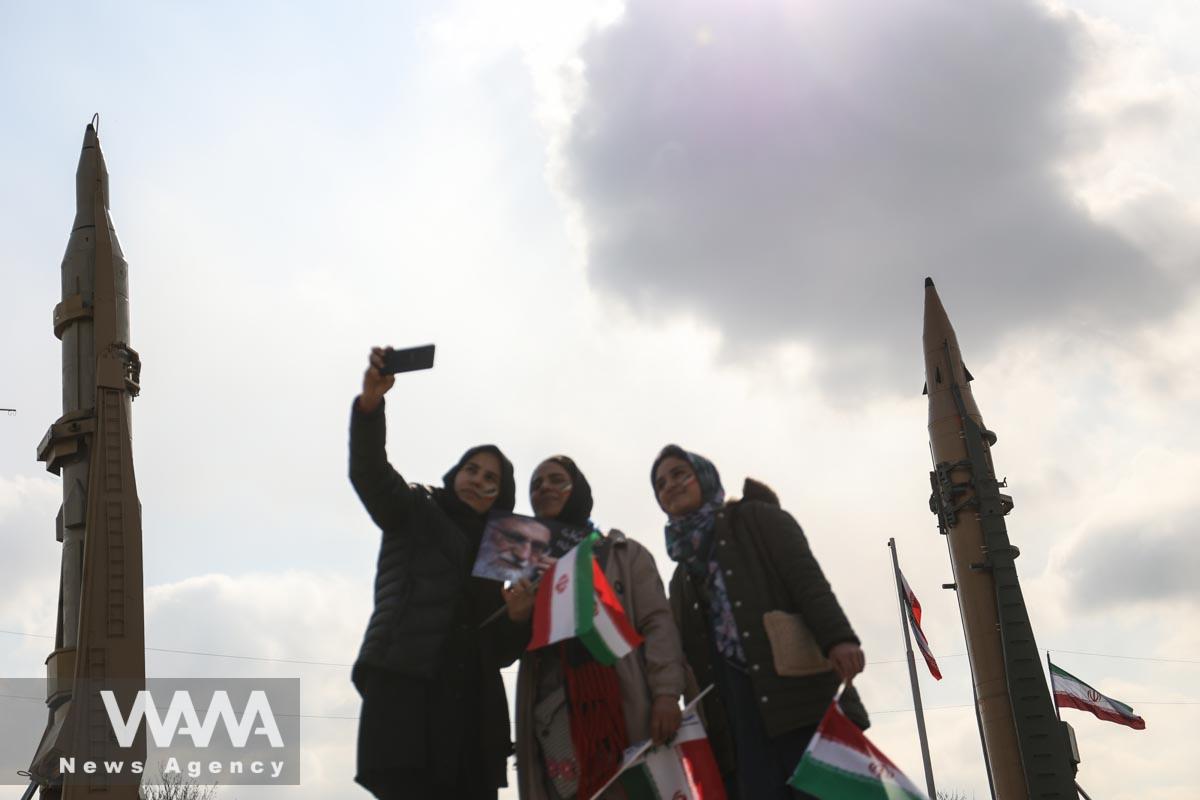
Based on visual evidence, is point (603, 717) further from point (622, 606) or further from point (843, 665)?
point (843, 665)

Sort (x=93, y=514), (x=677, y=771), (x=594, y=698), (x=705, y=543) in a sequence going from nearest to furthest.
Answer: (x=677, y=771) < (x=594, y=698) < (x=705, y=543) < (x=93, y=514)

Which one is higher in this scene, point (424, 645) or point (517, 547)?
point (517, 547)

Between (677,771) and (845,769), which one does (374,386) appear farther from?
(845,769)

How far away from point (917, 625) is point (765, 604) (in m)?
15.2

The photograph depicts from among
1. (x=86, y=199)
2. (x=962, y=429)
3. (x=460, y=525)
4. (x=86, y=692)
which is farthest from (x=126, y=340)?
(x=962, y=429)

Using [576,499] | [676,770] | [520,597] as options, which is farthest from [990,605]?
[520,597]

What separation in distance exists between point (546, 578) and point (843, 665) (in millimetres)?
1344

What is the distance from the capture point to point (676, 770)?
4863 mm

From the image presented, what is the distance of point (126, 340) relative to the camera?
12.9 meters

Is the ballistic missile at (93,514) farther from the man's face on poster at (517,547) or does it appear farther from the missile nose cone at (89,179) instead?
the man's face on poster at (517,547)

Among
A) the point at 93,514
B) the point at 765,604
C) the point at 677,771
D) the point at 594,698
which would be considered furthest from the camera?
the point at 93,514

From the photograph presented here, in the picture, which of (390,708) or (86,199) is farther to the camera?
(86,199)

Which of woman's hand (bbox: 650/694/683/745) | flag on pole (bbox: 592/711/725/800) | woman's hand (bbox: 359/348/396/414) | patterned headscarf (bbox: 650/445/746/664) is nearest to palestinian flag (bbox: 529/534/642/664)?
woman's hand (bbox: 650/694/683/745)

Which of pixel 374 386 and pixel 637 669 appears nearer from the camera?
pixel 374 386
